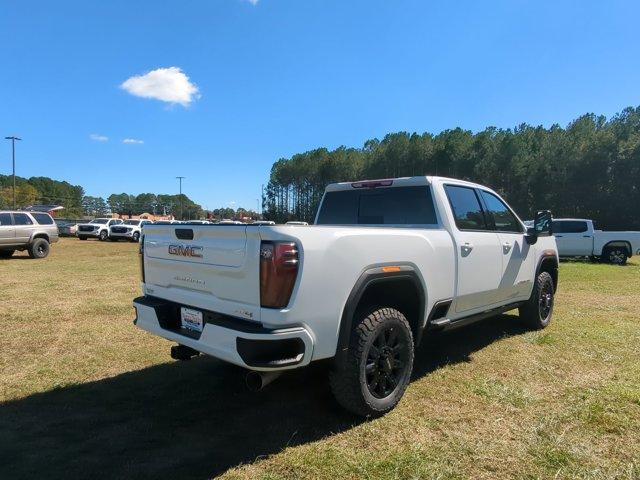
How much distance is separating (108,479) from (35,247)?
→ 16.8 m

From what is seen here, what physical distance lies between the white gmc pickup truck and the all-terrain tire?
128 cm

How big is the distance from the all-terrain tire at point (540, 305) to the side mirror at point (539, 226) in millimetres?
657

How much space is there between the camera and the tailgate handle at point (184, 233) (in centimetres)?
338

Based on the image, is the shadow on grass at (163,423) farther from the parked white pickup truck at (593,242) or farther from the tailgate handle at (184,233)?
the parked white pickup truck at (593,242)

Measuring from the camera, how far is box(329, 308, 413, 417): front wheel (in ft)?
10.4

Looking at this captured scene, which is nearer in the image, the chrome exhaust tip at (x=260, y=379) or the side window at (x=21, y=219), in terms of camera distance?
the chrome exhaust tip at (x=260, y=379)

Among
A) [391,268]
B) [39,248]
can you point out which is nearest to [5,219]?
[39,248]

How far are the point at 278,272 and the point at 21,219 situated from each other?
1759 cm

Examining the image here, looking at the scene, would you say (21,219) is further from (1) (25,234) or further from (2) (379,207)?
(2) (379,207)

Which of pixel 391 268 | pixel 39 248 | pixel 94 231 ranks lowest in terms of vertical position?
pixel 39 248

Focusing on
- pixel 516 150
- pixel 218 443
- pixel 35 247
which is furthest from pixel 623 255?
pixel 516 150

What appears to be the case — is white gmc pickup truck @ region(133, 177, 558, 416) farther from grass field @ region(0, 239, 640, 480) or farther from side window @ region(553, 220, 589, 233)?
side window @ region(553, 220, 589, 233)

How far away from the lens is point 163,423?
11.3 ft

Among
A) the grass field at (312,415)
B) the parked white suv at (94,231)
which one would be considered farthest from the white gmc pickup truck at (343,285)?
the parked white suv at (94,231)
